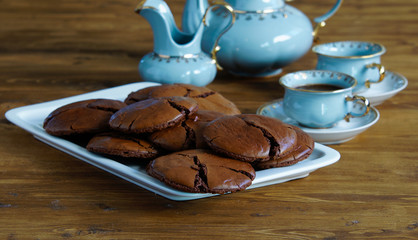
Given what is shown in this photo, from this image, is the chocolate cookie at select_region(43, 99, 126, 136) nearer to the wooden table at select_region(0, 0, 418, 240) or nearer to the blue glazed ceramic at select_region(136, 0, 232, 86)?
the wooden table at select_region(0, 0, 418, 240)

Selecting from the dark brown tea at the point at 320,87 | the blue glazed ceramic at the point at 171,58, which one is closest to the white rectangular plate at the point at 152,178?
the dark brown tea at the point at 320,87

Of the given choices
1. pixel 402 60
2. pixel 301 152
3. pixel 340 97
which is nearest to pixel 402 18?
pixel 402 60

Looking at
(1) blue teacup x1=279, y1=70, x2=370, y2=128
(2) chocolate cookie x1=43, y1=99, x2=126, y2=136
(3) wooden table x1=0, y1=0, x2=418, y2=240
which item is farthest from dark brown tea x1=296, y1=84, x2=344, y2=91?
(2) chocolate cookie x1=43, y1=99, x2=126, y2=136

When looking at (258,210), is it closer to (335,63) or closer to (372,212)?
(372,212)

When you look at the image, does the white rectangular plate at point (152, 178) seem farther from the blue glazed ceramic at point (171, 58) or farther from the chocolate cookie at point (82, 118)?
the blue glazed ceramic at point (171, 58)

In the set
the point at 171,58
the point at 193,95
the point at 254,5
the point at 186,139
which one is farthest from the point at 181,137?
the point at 254,5

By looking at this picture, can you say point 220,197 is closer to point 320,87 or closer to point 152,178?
point 152,178
